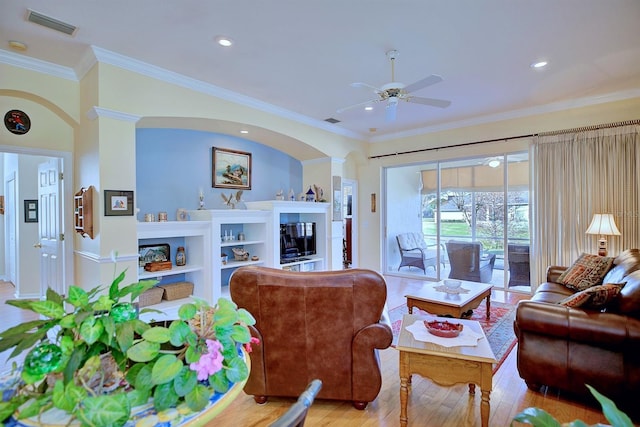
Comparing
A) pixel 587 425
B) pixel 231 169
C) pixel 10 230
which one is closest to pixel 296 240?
pixel 231 169

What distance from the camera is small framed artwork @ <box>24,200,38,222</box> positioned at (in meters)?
5.30

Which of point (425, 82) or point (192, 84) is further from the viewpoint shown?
point (192, 84)

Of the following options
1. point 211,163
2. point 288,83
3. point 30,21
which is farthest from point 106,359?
point 211,163

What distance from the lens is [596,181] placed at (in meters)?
4.32

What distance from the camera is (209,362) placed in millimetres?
866

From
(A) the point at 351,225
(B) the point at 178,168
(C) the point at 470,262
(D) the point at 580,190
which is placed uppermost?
(B) the point at 178,168

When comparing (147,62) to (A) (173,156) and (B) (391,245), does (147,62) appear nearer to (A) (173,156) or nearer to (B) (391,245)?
(A) (173,156)

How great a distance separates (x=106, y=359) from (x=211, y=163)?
169 inches

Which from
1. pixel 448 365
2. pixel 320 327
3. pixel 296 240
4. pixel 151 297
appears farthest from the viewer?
pixel 296 240

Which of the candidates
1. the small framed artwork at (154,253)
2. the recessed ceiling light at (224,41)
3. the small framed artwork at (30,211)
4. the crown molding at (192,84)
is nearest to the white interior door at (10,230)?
the small framed artwork at (30,211)

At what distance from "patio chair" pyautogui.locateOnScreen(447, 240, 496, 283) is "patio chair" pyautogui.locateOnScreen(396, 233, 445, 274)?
298mm

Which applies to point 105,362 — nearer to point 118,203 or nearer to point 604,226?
point 118,203

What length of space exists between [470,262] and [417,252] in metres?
1.00

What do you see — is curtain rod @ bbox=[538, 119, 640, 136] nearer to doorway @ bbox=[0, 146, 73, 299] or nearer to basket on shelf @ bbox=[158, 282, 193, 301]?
basket on shelf @ bbox=[158, 282, 193, 301]
